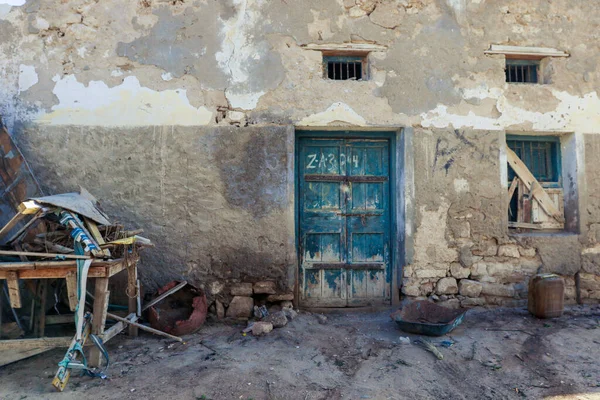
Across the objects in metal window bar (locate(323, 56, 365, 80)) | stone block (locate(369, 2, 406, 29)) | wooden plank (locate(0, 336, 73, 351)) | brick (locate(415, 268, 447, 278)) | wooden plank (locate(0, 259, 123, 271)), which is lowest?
wooden plank (locate(0, 336, 73, 351))

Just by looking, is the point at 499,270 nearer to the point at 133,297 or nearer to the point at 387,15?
the point at 387,15

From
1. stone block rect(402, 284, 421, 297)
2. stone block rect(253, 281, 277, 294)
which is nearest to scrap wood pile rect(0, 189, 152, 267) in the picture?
stone block rect(253, 281, 277, 294)

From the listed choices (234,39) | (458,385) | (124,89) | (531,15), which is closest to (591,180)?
(531,15)

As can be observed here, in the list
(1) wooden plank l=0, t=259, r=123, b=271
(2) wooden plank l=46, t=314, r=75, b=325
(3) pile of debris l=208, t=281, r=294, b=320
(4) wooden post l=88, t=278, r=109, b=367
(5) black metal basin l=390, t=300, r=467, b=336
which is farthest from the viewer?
(3) pile of debris l=208, t=281, r=294, b=320

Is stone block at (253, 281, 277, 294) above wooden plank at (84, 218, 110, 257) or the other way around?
the other way around

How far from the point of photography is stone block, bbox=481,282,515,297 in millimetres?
4934

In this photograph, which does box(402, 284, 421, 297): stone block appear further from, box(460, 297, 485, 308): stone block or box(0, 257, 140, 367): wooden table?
box(0, 257, 140, 367): wooden table

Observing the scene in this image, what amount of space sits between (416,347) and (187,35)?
409cm

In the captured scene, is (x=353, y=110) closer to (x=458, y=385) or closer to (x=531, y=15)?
(x=531, y=15)

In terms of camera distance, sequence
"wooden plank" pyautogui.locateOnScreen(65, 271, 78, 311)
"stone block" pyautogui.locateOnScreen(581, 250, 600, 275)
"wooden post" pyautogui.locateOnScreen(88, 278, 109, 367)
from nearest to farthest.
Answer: "wooden plank" pyautogui.locateOnScreen(65, 271, 78, 311), "wooden post" pyautogui.locateOnScreen(88, 278, 109, 367), "stone block" pyautogui.locateOnScreen(581, 250, 600, 275)

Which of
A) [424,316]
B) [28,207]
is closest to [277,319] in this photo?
[424,316]

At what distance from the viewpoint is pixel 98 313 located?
327 centimetres

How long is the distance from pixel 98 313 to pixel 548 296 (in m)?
4.39

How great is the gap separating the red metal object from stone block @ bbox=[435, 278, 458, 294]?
2645 millimetres
